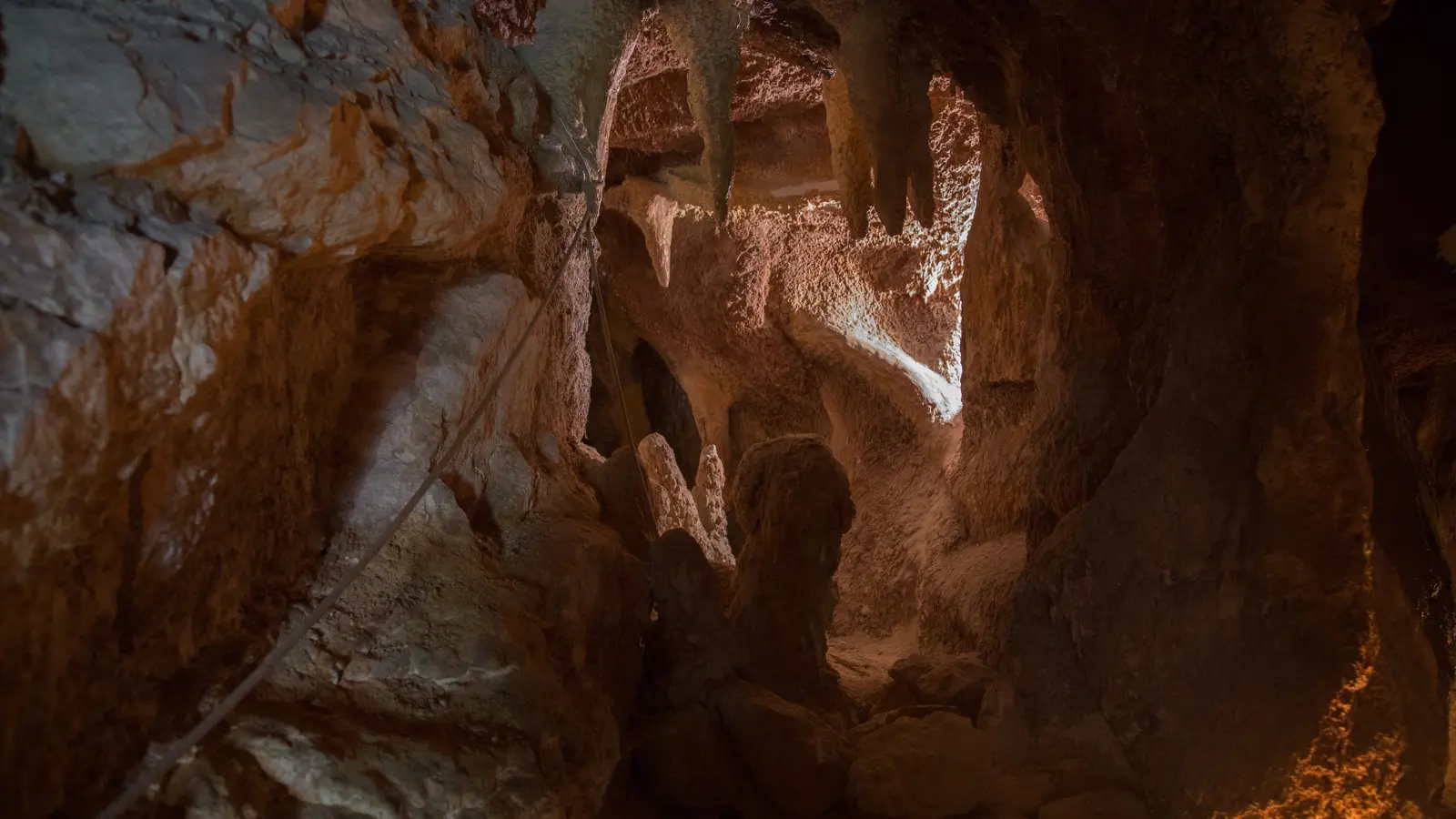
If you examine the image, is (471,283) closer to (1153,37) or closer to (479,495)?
(479,495)

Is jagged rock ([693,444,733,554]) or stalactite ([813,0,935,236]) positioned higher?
stalactite ([813,0,935,236])

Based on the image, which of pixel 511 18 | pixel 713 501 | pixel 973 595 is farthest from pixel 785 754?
pixel 713 501

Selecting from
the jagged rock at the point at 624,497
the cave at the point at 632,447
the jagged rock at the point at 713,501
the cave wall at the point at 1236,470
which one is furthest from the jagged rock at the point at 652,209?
the cave wall at the point at 1236,470

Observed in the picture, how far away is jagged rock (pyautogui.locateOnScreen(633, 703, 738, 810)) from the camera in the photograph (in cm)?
274

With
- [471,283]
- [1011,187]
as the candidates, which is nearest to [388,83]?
[471,283]

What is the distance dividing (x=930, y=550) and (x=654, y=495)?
4.98 ft

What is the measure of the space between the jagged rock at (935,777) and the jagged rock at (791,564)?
1.25 feet

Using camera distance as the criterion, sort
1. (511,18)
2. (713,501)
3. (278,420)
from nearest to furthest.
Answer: (278,420), (511,18), (713,501)

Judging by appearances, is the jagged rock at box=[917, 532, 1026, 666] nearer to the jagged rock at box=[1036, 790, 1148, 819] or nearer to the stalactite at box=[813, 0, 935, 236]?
the jagged rock at box=[1036, 790, 1148, 819]

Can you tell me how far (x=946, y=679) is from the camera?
3.38m

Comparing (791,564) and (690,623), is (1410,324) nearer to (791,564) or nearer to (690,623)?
(791,564)

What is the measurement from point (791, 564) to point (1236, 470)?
1.48m

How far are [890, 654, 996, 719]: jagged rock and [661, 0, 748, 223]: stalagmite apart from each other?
1957 mm

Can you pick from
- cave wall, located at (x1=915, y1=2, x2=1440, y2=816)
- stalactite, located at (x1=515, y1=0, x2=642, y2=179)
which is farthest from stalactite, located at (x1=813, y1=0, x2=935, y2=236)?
stalactite, located at (x1=515, y1=0, x2=642, y2=179)
